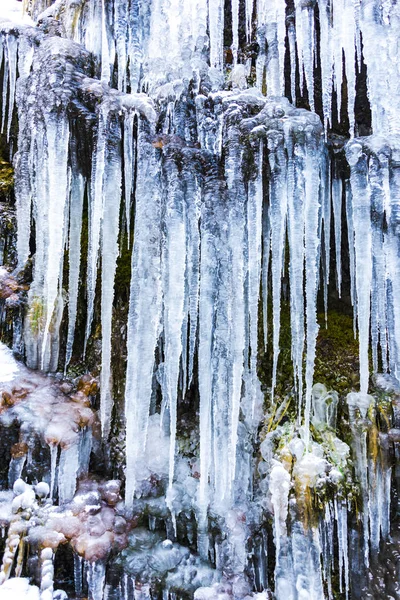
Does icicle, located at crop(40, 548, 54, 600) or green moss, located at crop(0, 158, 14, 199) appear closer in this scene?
icicle, located at crop(40, 548, 54, 600)

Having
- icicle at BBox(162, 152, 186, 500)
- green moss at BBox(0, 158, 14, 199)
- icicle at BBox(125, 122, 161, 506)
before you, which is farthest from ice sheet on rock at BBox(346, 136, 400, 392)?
green moss at BBox(0, 158, 14, 199)

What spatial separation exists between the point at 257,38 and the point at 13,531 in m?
4.99

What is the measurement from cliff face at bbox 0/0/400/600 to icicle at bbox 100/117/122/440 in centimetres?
2

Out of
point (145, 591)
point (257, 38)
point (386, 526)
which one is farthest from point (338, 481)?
point (257, 38)

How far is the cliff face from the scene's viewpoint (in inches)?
131

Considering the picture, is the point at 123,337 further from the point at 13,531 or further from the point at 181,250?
the point at 13,531

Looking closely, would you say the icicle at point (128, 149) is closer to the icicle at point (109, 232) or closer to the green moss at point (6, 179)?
the icicle at point (109, 232)

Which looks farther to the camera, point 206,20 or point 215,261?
point 206,20

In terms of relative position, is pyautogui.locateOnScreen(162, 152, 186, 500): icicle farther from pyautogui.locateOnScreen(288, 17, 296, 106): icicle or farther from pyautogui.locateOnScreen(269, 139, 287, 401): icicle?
pyautogui.locateOnScreen(288, 17, 296, 106): icicle

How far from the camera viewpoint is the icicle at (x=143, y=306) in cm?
336

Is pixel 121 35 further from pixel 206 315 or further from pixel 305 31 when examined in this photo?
pixel 206 315

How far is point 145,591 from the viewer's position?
3207 mm

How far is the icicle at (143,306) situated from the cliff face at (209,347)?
2cm

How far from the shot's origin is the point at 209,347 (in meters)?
3.44
